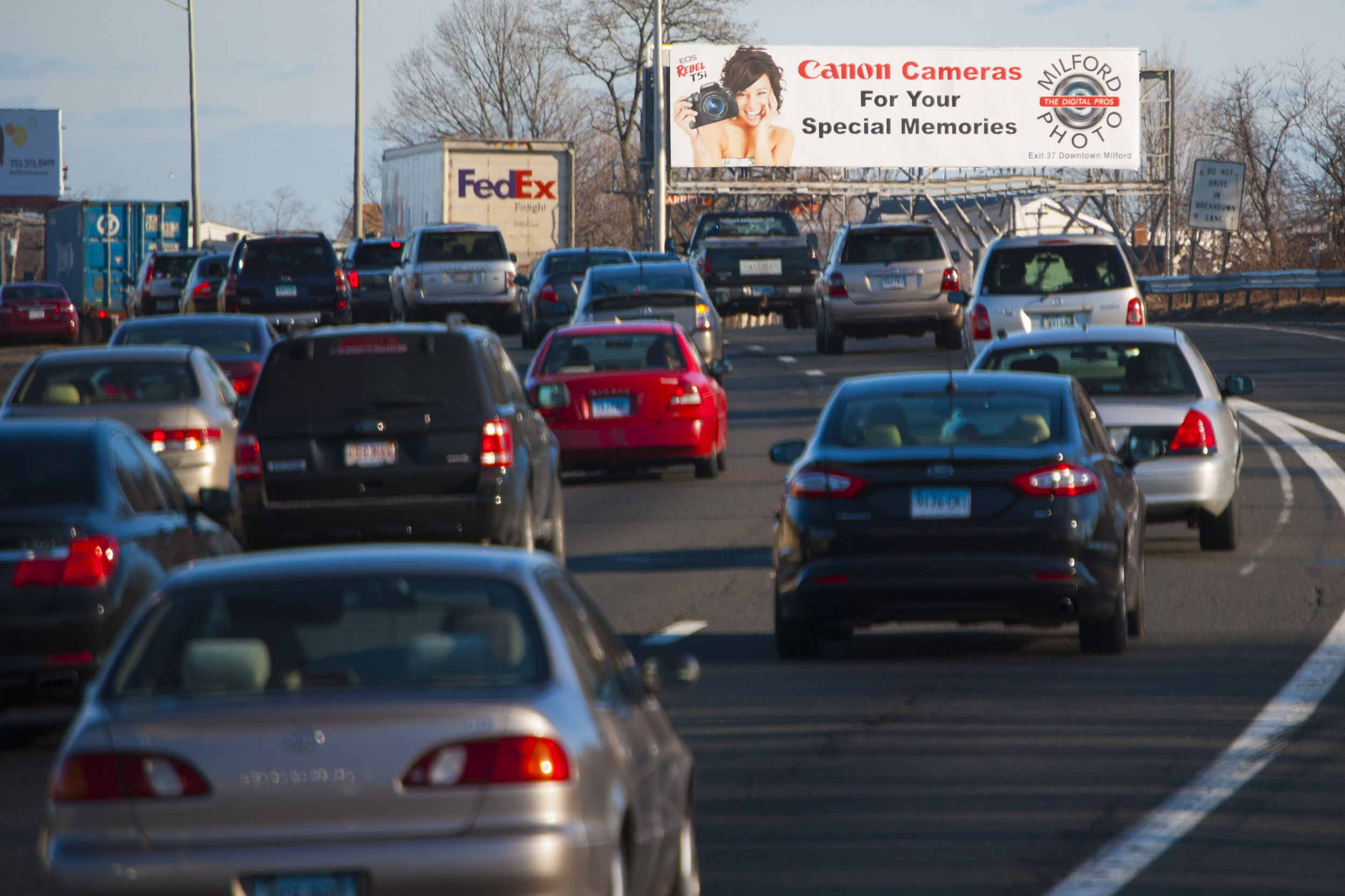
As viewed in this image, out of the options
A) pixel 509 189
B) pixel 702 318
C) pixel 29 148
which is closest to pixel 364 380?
pixel 702 318

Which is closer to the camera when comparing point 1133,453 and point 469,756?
point 469,756

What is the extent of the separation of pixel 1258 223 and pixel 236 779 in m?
82.3

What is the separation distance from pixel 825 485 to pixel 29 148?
4648 inches

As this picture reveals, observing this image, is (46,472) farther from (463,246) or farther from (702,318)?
(463,246)

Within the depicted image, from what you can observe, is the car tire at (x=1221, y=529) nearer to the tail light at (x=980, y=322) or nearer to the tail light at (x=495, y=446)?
the tail light at (x=495, y=446)

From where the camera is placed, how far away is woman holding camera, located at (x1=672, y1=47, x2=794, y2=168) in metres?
70.6

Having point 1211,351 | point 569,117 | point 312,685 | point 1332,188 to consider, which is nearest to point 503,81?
point 569,117

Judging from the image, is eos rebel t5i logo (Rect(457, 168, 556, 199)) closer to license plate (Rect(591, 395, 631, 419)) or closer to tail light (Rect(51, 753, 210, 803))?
license plate (Rect(591, 395, 631, 419))

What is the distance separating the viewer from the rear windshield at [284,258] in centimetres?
3462

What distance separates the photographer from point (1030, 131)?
242 feet

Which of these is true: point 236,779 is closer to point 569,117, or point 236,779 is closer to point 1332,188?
point 1332,188

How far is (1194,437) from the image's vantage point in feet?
48.5

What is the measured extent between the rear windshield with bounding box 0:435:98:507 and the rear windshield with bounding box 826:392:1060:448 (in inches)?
143

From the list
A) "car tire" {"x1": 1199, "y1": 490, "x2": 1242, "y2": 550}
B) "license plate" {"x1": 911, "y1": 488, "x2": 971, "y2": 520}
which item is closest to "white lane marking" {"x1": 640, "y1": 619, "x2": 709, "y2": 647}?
"license plate" {"x1": 911, "y1": 488, "x2": 971, "y2": 520}
